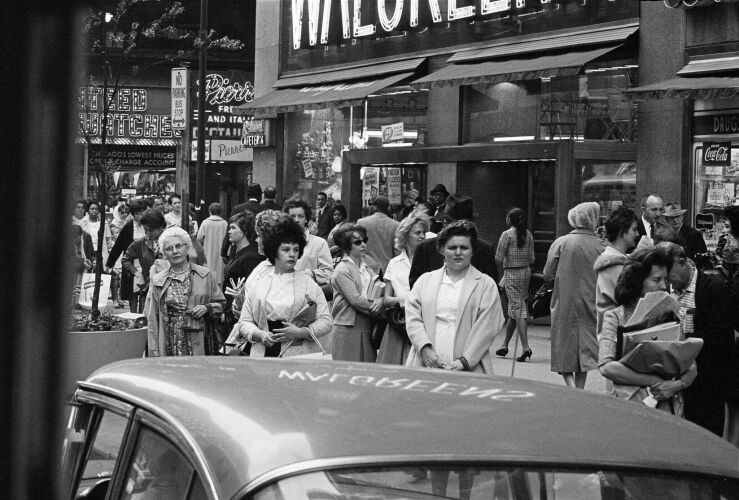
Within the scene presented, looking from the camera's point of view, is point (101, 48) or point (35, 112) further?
point (101, 48)

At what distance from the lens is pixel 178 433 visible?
270 centimetres

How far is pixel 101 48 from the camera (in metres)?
10.3

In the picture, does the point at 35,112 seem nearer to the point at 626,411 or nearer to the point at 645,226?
the point at 626,411

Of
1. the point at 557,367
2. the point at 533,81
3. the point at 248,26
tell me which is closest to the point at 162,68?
the point at 248,26

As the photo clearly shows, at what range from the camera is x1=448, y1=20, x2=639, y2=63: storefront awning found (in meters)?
15.8

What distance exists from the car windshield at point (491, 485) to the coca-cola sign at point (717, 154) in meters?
12.3

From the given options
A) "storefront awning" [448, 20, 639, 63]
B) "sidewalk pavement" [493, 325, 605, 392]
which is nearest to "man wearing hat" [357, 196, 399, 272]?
"sidewalk pavement" [493, 325, 605, 392]

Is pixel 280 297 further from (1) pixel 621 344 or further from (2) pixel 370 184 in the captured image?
(2) pixel 370 184

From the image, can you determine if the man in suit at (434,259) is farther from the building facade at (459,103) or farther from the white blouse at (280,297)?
the building facade at (459,103)

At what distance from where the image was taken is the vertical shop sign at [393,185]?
20672 mm

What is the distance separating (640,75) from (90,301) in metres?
8.60

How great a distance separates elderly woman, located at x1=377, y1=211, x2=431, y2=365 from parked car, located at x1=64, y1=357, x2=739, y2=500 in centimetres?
546

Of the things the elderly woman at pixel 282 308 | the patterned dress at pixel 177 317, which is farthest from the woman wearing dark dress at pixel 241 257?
the elderly woman at pixel 282 308

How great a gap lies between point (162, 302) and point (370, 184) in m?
12.5
